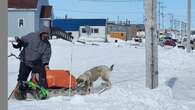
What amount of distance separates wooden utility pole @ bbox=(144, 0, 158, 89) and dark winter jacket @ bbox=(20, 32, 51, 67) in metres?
2.68

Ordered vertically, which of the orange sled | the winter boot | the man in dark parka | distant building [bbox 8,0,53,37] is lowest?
the winter boot

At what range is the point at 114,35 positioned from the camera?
122125mm

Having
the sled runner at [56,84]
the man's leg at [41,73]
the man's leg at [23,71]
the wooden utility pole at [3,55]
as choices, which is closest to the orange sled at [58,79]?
the sled runner at [56,84]

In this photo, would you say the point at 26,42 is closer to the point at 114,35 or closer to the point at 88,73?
the point at 88,73

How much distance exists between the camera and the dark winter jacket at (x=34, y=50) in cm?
1062

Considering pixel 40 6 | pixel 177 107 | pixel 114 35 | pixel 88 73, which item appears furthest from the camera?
pixel 114 35

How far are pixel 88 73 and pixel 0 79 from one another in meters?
8.92

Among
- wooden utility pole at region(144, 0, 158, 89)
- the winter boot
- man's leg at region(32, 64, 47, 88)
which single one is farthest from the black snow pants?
wooden utility pole at region(144, 0, 158, 89)

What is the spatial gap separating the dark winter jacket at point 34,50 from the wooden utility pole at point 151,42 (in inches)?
106

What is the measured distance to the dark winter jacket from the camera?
10625mm

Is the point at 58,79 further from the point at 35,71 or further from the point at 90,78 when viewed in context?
the point at 90,78

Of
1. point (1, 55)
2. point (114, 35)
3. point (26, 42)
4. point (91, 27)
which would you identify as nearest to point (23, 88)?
point (26, 42)

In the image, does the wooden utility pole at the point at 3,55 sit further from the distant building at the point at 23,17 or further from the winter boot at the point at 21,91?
the distant building at the point at 23,17

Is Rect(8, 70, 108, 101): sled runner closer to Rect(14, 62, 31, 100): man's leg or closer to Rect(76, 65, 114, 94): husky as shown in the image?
Rect(14, 62, 31, 100): man's leg
